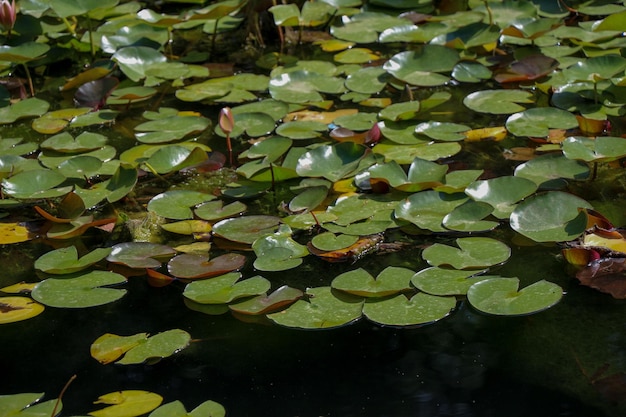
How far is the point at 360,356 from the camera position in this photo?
1.58m

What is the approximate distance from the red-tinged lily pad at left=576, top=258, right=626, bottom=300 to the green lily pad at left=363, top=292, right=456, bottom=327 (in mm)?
289

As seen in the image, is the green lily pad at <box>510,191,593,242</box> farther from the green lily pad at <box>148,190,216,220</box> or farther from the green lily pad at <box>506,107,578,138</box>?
Result: the green lily pad at <box>148,190,216,220</box>

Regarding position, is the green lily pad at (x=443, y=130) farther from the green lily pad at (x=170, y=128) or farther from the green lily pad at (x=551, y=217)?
the green lily pad at (x=170, y=128)

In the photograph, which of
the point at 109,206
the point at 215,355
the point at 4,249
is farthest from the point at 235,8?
the point at 215,355

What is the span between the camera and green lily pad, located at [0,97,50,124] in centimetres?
278

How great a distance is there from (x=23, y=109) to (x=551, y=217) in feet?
5.83

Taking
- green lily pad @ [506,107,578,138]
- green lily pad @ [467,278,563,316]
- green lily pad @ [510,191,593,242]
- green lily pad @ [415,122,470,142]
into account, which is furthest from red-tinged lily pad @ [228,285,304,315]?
green lily pad @ [506,107,578,138]

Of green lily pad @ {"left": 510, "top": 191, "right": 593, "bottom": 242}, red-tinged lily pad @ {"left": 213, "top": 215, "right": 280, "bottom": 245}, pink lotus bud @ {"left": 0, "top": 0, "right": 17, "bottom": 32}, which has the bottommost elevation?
red-tinged lily pad @ {"left": 213, "top": 215, "right": 280, "bottom": 245}

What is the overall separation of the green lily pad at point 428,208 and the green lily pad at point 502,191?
0.04 meters

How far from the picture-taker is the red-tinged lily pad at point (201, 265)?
6.05ft

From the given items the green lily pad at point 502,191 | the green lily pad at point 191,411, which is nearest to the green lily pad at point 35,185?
the green lily pad at point 191,411

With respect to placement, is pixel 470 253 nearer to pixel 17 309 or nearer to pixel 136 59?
pixel 17 309

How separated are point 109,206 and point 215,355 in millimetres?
764

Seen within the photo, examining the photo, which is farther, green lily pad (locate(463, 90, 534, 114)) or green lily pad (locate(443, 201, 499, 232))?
green lily pad (locate(463, 90, 534, 114))
